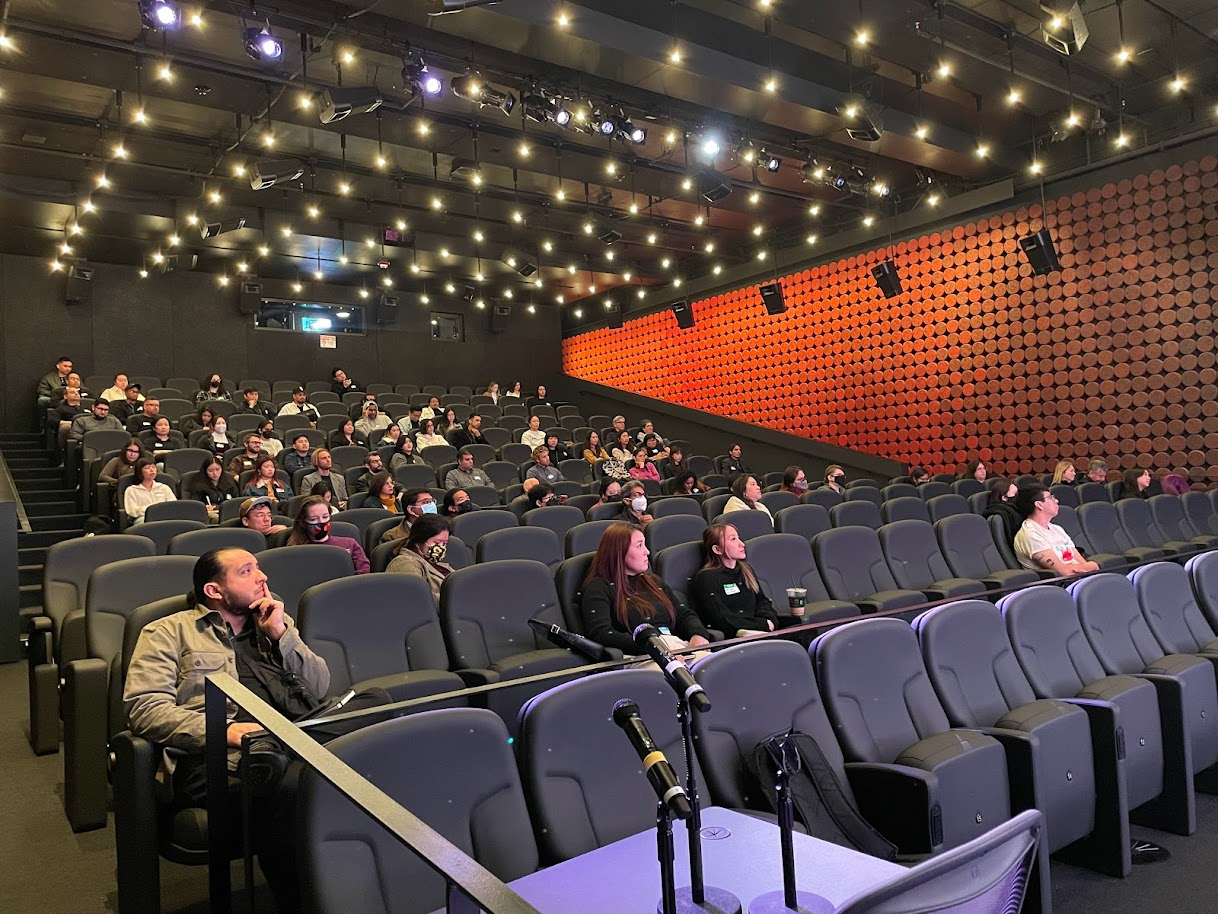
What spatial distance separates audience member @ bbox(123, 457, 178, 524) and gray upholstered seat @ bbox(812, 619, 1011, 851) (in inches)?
209

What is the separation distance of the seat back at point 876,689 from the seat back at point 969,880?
142 cm

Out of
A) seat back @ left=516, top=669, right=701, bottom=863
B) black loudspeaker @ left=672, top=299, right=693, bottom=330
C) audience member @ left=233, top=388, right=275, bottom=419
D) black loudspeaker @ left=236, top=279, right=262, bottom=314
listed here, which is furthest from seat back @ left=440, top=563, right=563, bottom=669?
black loudspeaker @ left=236, top=279, right=262, bottom=314

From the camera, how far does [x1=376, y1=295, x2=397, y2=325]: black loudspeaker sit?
14.1 meters

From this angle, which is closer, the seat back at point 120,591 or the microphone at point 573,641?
the microphone at point 573,641

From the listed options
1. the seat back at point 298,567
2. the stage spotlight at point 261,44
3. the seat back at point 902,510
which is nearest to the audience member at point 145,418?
the stage spotlight at point 261,44

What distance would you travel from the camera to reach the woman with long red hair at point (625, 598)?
3484 millimetres

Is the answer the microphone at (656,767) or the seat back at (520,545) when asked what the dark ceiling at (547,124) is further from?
the microphone at (656,767)

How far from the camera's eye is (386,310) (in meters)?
14.2

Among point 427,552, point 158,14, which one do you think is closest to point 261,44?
point 158,14

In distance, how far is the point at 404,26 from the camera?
6.67m

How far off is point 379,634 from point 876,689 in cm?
181

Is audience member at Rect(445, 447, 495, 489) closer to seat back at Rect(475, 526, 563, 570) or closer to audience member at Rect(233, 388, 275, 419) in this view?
seat back at Rect(475, 526, 563, 570)

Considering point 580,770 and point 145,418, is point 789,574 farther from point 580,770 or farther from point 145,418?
point 145,418

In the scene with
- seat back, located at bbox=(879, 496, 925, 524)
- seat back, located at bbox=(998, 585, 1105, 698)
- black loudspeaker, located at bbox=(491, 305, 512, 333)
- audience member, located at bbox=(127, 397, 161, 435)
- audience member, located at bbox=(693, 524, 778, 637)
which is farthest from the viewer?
black loudspeaker, located at bbox=(491, 305, 512, 333)
